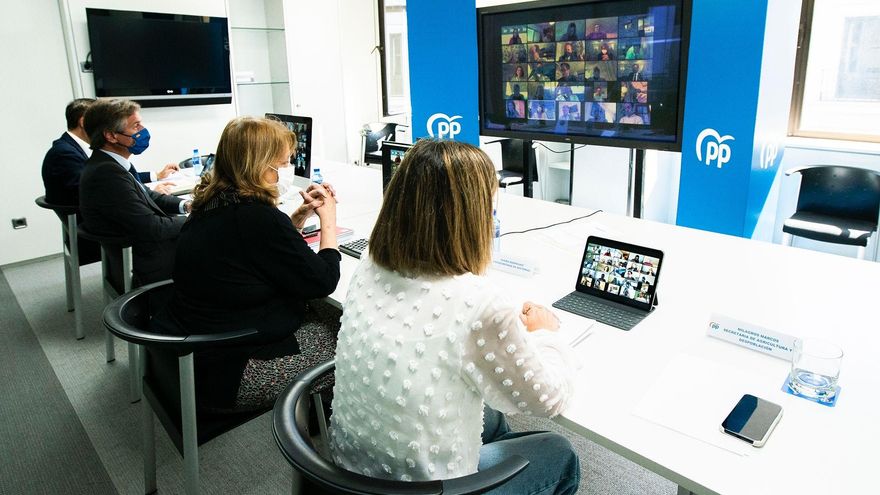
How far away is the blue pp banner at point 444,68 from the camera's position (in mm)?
3420

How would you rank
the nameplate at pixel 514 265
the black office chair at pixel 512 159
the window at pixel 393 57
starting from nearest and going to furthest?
the nameplate at pixel 514 265
the black office chair at pixel 512 159
the window at pixel 393 57

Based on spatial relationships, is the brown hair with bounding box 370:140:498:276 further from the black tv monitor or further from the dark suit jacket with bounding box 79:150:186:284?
the dark suit jacket with bounding box 79:150:186:284

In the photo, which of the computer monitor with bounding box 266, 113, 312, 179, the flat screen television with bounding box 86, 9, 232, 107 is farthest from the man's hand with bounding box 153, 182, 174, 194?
the flat screen television with bounding box 86, 9, 232, 107

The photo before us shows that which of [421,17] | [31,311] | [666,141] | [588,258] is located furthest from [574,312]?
[31,311]

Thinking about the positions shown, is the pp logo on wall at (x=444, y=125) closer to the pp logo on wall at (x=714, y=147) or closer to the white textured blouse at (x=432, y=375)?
the pp logo on wall at (x=714, y=147)

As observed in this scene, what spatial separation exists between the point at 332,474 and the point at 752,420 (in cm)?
78

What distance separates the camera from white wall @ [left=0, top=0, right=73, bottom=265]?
402 centimetres

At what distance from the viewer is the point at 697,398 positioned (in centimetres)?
118

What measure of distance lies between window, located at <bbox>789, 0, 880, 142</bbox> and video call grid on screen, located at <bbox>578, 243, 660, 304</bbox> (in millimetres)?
3404

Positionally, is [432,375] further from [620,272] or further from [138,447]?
[138,447]

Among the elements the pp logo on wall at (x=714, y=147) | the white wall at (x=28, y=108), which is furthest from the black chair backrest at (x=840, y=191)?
the white wall at (x=28, y=108)

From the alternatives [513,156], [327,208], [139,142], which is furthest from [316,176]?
[513,156]

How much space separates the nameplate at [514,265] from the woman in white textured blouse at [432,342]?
682mm

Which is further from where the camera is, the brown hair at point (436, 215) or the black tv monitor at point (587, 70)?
the black tv monitor at point (587, 70)
